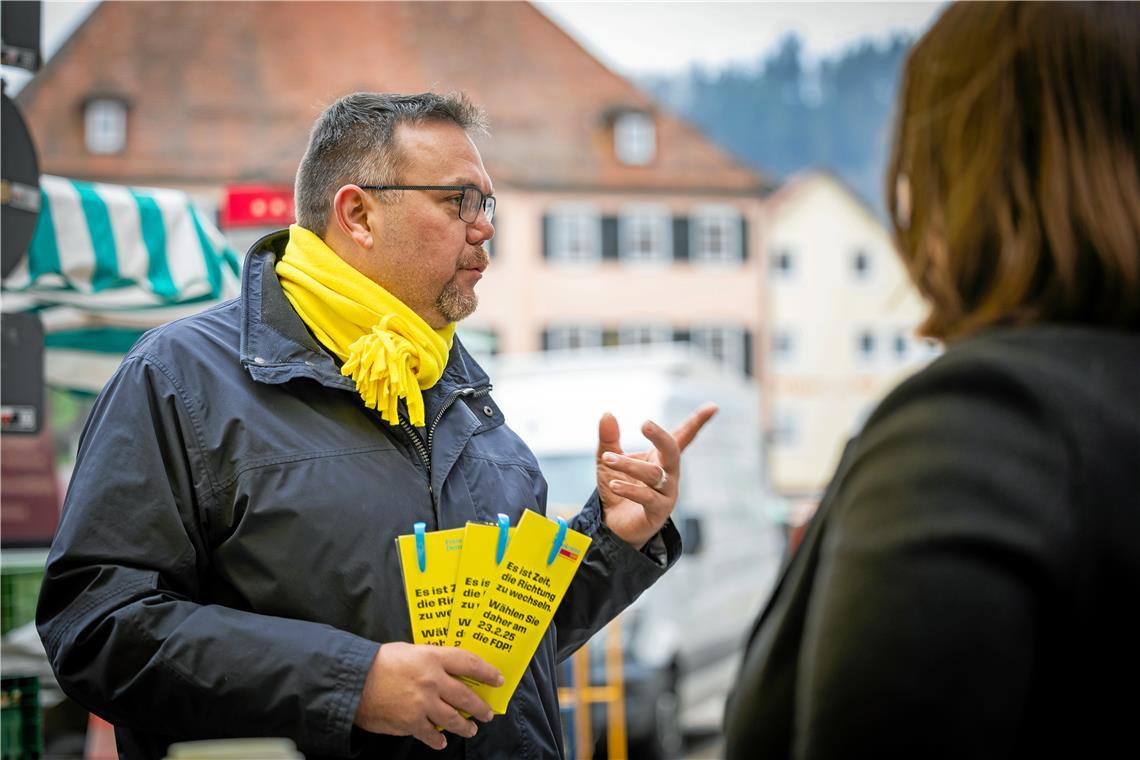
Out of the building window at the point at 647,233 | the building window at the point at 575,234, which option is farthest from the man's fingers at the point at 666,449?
the building window at the point at 647,233

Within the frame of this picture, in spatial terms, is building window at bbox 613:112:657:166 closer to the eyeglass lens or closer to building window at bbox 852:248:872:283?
building window at bbox 852:248:872:283

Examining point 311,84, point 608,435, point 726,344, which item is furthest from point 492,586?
point 311,84

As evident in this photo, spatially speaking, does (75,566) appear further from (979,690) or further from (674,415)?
(674,415)

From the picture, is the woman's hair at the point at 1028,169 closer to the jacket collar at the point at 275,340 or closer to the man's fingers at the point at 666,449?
the man's fingers at the point at 666,449

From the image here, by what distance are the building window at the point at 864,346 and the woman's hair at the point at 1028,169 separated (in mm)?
43964

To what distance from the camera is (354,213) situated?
2.72m

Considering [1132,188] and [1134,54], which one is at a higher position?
[1134,54]

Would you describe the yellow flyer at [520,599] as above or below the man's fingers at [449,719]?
above

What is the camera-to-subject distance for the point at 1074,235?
122cm

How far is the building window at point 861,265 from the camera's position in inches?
1747

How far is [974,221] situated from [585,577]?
1579 millimetres

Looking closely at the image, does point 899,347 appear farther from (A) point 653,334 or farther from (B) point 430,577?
(B) point 430,577

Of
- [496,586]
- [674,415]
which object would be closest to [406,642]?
[496,586]

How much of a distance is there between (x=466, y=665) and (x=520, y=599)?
0.58 feet
